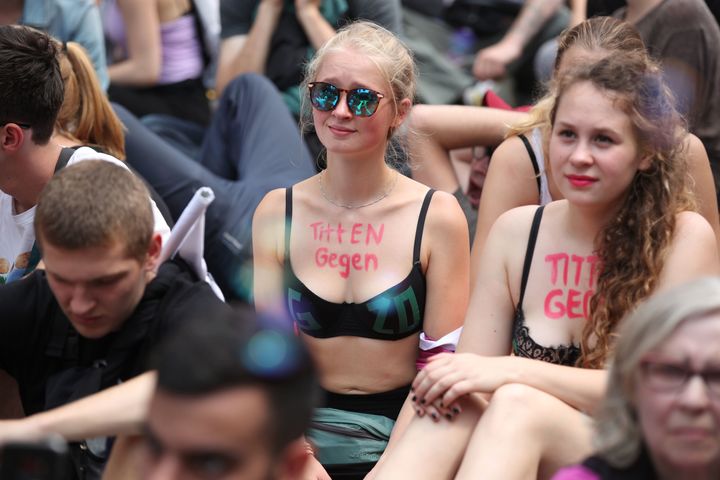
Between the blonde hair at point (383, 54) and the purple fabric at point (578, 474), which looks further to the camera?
the blonde hair at point (383, 54)

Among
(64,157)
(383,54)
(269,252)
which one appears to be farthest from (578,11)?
(64,157)

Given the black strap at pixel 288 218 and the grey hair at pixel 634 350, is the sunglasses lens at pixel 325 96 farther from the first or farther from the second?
the grey hair at pixel 634 350

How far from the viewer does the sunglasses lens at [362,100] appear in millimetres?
3404

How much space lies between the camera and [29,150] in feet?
11.2

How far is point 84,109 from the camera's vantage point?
4.02 metres

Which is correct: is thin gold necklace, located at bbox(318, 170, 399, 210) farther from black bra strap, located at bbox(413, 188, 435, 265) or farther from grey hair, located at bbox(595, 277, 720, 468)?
grey hair, located at bbox(595, 277, 720, 468)

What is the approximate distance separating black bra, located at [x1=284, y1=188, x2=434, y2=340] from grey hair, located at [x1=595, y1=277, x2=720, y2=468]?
1281mm

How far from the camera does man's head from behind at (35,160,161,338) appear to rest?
248 cm

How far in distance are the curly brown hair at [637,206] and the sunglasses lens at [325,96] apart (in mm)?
704

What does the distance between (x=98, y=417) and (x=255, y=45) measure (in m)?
3.22

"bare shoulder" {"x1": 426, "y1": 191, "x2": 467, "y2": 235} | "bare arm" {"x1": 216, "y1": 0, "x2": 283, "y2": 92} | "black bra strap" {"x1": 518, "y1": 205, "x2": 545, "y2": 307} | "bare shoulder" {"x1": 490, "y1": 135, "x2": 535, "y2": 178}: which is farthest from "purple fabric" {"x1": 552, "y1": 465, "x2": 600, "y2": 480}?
"bare arm" {"x1": 216, "y1": 0, "x2": 283, "y2": 92}

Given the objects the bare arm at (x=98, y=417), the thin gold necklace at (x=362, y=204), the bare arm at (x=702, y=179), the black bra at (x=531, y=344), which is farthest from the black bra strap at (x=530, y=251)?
the bare arm at (x=98, y=417)

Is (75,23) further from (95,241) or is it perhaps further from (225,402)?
(225,402)

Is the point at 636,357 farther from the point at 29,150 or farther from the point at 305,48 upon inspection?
the point at 305,48
